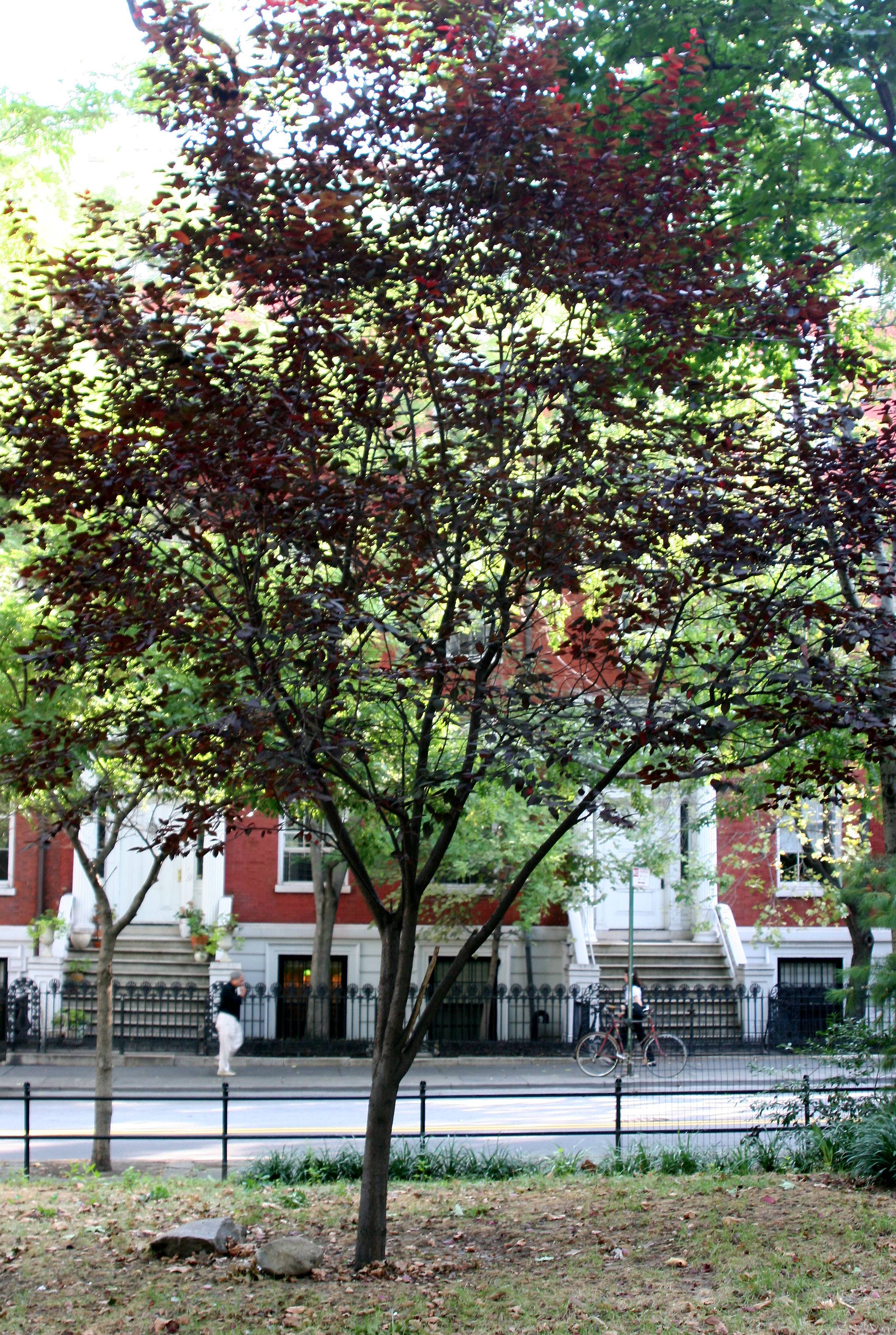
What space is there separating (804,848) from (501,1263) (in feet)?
52.5

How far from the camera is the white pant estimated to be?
1986 centimetres

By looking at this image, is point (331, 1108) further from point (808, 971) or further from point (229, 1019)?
point (808, 971)

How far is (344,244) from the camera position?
21.8 ft

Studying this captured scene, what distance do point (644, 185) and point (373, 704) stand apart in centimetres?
418

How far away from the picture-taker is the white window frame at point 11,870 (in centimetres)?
2455

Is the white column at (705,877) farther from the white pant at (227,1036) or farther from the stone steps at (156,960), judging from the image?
the stone steps at (156,960)

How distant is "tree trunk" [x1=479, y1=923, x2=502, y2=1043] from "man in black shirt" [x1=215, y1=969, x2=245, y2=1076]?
5.15m

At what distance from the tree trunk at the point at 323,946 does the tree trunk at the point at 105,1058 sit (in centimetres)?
963

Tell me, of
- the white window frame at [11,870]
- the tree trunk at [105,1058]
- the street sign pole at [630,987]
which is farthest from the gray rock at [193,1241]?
the white window frame at [11,870]

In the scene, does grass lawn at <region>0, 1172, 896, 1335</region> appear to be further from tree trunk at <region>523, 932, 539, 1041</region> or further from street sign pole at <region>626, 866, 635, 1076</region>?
tree trunk at <region>523, 932, 539, 1041</region>

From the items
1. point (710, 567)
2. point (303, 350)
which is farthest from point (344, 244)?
point (710, 567)

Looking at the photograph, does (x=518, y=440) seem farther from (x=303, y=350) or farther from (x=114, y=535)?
(x=114, y=535)

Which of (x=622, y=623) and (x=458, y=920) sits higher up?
(x=622, y=623)

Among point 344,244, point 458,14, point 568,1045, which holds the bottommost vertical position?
point 568,1045
